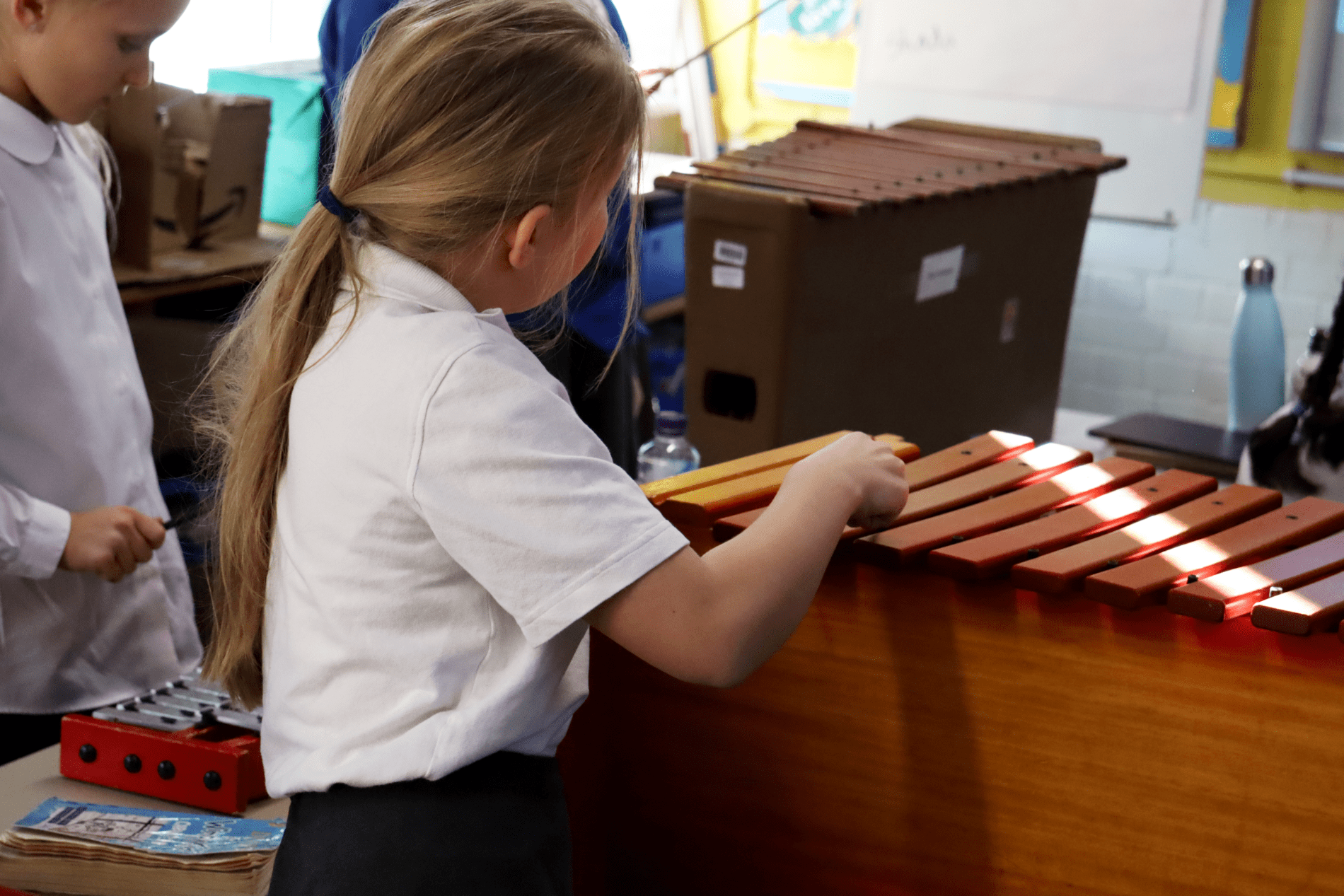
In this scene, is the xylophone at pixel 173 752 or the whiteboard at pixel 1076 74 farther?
the whiteboard at pixel 1076 74

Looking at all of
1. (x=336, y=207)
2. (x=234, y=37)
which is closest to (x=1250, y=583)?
(x=336, y=207)

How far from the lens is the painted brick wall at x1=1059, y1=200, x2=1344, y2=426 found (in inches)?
149

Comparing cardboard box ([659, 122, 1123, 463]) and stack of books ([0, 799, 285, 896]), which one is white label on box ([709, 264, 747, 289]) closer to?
cardboard box ([659, 122, 1123, 463])

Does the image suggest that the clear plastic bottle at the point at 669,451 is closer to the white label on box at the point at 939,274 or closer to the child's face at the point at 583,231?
the white label on box at the point at 939,274

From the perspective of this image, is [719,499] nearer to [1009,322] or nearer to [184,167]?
[1009,322]

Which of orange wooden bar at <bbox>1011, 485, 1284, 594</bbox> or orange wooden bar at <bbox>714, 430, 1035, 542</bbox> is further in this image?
orange wooden bar at <bbox>714, 430, 1035, 542</bbox>

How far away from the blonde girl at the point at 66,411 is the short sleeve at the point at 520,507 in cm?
73

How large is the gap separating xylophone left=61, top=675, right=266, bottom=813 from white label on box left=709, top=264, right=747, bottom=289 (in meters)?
0.96

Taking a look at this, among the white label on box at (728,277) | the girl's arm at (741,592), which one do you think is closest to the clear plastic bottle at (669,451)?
the white label on box at (728,277)

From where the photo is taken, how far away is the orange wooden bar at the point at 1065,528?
1059 millimetres

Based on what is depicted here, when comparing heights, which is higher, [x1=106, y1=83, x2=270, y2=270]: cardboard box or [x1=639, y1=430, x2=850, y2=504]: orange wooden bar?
[x1=106, y1=83, x2=270, y2=270]: cardboard box

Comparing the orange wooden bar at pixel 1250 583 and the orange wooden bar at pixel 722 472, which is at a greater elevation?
the orange wooden bar at pixel 1250 583

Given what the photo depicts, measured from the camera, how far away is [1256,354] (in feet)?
7.50

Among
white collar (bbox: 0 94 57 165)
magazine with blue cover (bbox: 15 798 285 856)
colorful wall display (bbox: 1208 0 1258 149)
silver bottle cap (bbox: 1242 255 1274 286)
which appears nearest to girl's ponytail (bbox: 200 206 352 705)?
magazine with blue cover (bbox: 15 798 285 856)
